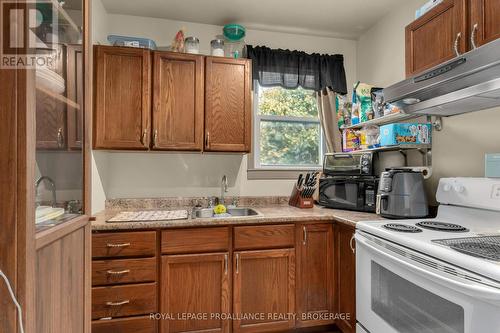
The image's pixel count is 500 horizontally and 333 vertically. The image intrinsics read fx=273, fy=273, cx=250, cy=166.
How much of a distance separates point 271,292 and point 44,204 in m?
1.56

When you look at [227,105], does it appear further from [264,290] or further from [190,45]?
[264,290]

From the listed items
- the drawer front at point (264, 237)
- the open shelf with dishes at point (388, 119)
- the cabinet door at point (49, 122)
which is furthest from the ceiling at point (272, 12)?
the drawer front at point (264, 237)

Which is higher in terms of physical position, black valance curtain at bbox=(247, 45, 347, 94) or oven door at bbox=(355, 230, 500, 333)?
black valance curtain at bbox=(247, 45, 347, 94)

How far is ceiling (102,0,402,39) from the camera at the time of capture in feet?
7.50

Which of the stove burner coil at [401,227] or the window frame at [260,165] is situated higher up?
the window frame at [260,165]

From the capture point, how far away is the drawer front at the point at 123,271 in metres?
1.72

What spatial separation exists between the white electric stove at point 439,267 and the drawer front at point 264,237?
526mm

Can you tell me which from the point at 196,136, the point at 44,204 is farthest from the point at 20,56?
the point at 196,136

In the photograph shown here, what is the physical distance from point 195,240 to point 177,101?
3.59 ft

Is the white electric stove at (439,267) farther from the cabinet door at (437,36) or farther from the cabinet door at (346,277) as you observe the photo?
the cabinet door at (437,36)

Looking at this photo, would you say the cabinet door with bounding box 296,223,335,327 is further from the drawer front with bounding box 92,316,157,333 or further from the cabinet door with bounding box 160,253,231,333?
the drawer front with bounding box 92,316,157,333

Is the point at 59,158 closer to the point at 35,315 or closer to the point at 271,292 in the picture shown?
→ the point at 35,315

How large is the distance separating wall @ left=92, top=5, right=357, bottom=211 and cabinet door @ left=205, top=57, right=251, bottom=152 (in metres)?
0.34

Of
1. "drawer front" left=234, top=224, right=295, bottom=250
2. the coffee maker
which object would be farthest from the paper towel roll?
"drawer front" left=234, top=224, right=295, bottom=250
